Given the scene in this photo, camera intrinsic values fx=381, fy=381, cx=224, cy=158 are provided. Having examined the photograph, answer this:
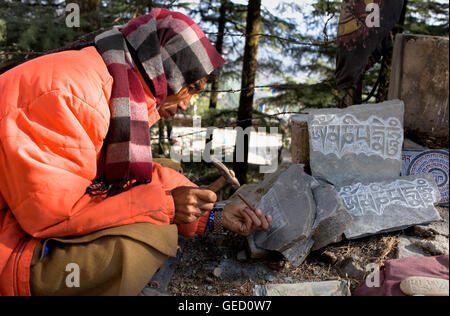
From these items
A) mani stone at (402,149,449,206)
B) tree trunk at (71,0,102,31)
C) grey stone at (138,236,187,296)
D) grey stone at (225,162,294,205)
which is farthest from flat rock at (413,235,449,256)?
tree trunk at (71,0,102,31)

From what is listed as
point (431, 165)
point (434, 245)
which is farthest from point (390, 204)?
point (431, 165)

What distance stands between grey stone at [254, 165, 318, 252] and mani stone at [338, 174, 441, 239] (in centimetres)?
32

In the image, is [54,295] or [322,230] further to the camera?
[322,230]

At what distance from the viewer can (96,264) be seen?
1.79m

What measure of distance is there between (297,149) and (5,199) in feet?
7.54

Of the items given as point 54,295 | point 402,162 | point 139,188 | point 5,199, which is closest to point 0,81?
point 5,199

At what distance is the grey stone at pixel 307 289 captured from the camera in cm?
199

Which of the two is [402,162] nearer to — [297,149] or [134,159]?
[297,149]

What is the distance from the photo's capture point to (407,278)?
1.80 meters

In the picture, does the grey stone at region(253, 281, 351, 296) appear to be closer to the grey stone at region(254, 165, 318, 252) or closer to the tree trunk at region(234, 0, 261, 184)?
the grey stone at region(254, 165, 318, 252)

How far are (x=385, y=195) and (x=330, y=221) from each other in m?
0.59

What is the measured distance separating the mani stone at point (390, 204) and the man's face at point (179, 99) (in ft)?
4.43

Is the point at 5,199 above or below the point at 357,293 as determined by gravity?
above

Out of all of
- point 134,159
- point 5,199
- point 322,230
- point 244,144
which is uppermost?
point 134,159
